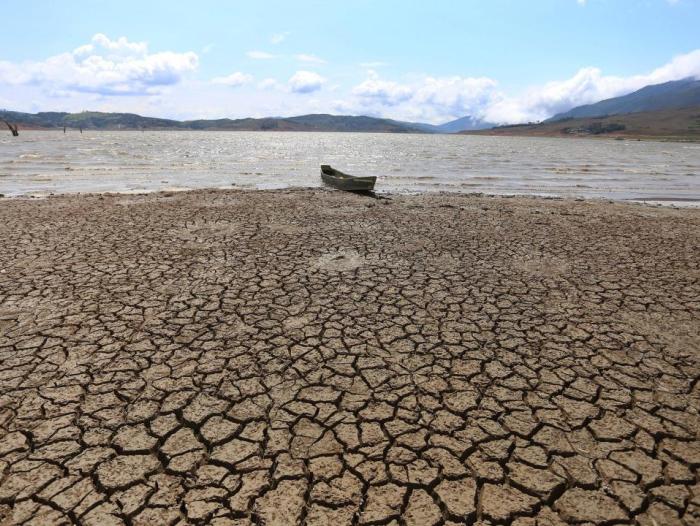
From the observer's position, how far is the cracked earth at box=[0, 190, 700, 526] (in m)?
3.14

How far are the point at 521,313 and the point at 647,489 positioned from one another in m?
3.21

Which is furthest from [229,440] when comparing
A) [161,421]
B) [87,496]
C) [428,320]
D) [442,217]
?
[442,217]

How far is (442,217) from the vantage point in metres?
13.5

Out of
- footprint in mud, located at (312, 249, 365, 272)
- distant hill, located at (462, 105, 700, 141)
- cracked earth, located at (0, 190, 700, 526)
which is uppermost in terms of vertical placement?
distant hill, located at (462, 105, 700, 141)

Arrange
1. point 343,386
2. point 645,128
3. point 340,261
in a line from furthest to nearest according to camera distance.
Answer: point 645,128
point 340,261
point 343,386

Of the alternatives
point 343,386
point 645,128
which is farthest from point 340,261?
point 645,128

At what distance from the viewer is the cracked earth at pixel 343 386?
3.14 metres

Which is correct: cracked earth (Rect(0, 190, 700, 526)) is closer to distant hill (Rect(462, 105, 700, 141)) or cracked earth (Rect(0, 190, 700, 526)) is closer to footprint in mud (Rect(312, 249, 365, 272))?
footprint in mud (Rect(312, 249, 365, 272))

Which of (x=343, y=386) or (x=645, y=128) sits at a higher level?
(x=645, y=128)

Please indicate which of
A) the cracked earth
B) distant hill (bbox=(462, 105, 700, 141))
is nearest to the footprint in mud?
the cracked earth

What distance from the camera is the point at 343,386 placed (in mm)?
4449

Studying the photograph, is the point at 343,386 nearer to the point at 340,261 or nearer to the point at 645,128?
the point at 340,261

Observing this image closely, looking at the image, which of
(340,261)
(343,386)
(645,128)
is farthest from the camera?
(645,128)

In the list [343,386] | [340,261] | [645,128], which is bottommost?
[343,386]
